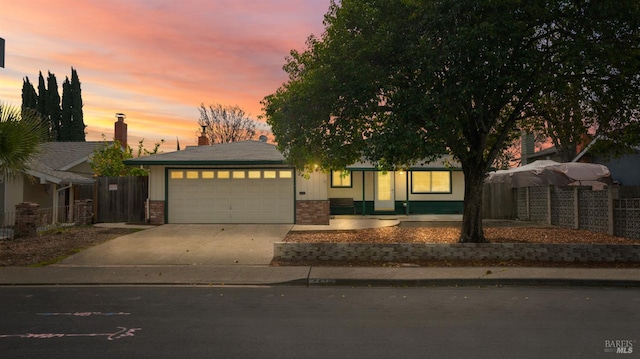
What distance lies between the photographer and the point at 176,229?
19672 millimetres

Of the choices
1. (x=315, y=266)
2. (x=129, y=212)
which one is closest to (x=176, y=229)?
(x=129, y=212)

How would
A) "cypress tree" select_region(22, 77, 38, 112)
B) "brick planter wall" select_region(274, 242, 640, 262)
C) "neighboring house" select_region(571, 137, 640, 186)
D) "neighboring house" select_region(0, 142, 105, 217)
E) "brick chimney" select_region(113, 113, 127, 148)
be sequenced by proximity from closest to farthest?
1. "brick planter wall" select_region(274, 242, 640, 262)
2. "neighboring house" select_region(0, 142, 105, 217)
3. "neighboring house" select_region(571, 137, 640, 186)
4. "brick chimney" select_region(113, 113, 127, 148)
5. "cypress tree" select_region(22, 77, 38, 112)

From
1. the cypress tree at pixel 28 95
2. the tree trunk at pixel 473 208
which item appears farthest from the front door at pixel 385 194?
the cypress tree at pixel 28 95

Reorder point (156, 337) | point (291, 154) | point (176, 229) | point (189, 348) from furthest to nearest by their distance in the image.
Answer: point (176, 229) < point (291, 154) < point (156, 337) < point (189, 348)

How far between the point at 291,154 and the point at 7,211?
43.4 feet

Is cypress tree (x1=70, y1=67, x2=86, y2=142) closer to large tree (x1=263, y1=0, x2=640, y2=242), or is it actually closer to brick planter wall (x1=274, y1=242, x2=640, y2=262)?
large tree (x1=263, y1=0, x2=640, y2=242)

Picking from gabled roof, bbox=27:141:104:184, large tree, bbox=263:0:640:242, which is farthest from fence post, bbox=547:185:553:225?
gabled roof, bbox=27:141:104:184

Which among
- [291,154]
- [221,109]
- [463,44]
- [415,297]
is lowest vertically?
[415,297]

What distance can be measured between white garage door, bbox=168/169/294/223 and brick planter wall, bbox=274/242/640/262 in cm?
876

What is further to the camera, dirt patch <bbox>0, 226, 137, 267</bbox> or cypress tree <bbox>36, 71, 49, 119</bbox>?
cypress tree <bbox>36, 71, 49, 119</bbox>

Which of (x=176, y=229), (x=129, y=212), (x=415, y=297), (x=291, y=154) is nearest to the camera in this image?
(x=415, y=297)

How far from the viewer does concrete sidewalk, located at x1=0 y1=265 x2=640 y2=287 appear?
34.1ft

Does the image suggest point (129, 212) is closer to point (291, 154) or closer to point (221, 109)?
point (291, 154)

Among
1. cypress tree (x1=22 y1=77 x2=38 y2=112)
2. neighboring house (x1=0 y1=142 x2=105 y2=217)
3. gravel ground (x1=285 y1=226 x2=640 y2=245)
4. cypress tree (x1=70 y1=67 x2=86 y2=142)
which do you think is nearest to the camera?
gravel ground (x1=285 y1=226 x2=640 y2=245)
